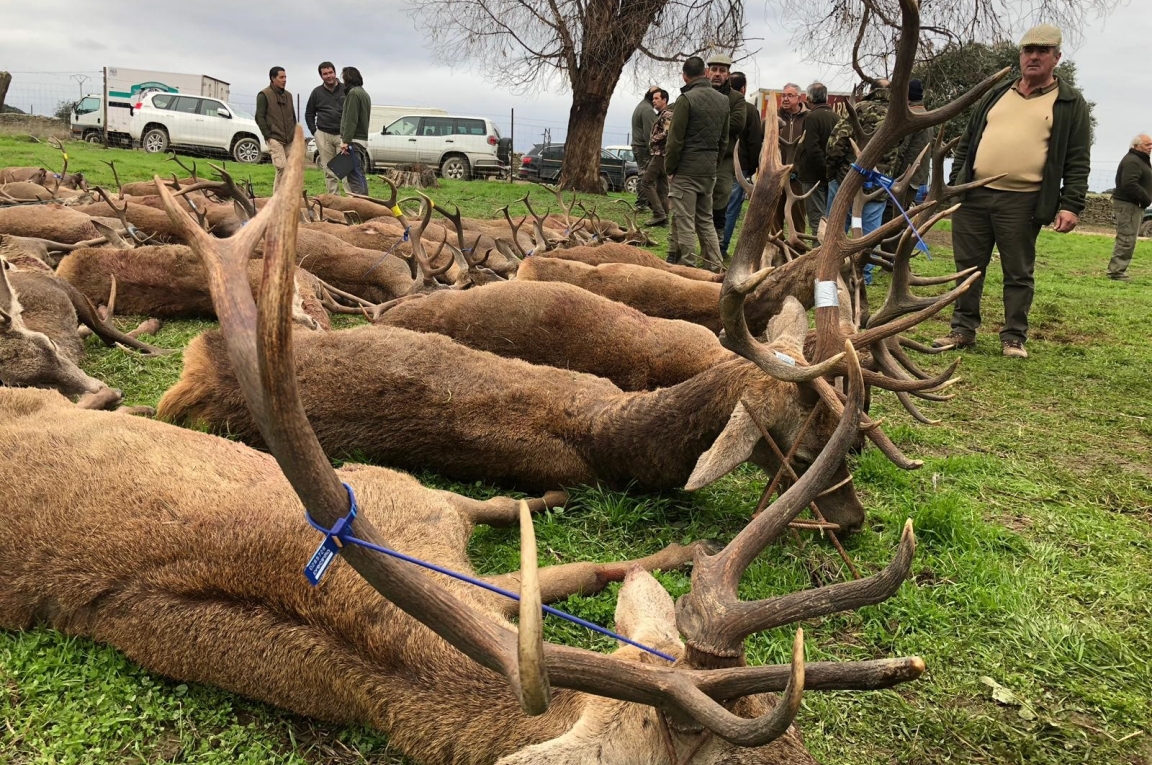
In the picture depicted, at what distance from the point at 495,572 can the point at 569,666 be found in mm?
1698

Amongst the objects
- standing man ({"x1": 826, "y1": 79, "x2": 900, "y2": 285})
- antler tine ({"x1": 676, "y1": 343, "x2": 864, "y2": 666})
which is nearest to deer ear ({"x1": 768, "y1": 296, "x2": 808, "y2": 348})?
antler tine ({"x1": 676, "y1": 343, "x2": 864, "y2": 666})

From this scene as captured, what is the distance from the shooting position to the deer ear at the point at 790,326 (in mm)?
4156

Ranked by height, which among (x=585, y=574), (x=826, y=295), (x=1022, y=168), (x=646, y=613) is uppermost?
(x=1022, y=168)

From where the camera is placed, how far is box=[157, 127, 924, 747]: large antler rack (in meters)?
1.57

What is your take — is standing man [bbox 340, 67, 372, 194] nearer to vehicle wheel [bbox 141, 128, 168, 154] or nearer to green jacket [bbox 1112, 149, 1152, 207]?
green jacket [bbox 1112, 149, 1152, 207]

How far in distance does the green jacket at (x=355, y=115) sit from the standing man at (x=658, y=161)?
4.76 meters

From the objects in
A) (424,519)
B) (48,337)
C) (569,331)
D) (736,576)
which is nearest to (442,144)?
(48,337)

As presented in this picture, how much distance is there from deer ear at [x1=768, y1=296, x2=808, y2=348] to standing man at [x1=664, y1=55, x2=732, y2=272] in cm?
546

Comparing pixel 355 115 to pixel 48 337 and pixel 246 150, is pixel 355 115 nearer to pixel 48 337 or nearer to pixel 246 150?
pixel 48 337

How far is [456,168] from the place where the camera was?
25.3m

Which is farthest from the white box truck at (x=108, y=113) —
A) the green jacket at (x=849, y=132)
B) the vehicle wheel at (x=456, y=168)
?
the green jacket at (x=849, y=132)

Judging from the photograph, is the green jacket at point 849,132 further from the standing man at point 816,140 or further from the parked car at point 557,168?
the parked car at point 557,168

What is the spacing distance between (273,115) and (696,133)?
752cm

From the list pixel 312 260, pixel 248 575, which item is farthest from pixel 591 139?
pixel 248 575
